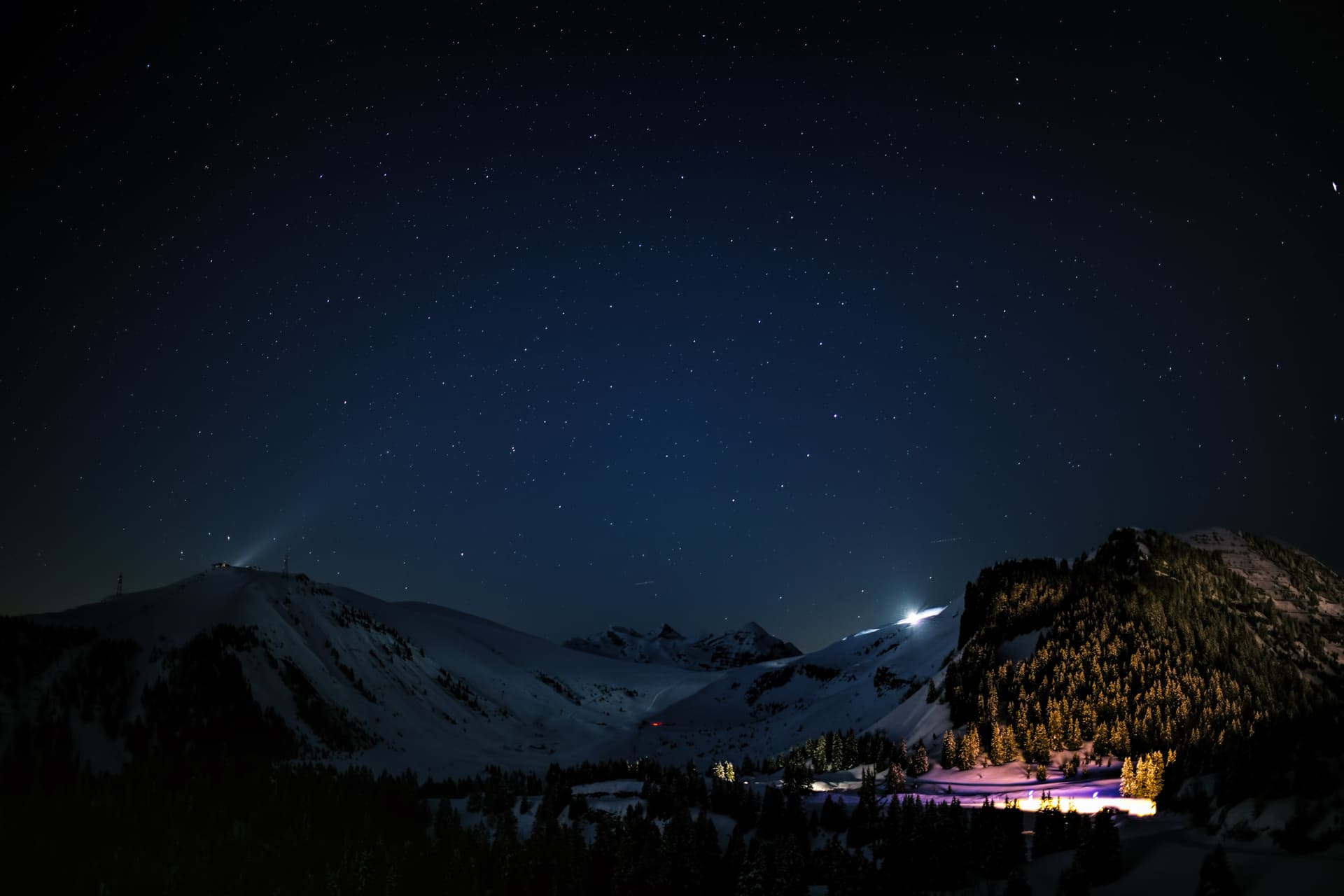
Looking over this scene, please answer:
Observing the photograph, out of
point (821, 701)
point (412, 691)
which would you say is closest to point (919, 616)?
point (821, 701)

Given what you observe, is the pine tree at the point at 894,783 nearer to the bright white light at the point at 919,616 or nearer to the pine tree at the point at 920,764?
the pine tree at the point at 920,764

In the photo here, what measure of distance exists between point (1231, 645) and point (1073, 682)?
54.6ft

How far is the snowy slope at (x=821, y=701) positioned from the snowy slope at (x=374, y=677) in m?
12.7

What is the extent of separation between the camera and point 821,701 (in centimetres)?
12375

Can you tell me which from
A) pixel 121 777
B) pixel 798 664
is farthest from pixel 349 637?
pixel 798 664

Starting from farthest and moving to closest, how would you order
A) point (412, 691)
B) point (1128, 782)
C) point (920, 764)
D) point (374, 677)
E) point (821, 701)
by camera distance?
1. point (412, 691)
2. point (374, 677)
3. point (821, 701)
4. point (920, 764)
5. point (1128, 782)

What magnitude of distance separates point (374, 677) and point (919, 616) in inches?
4179

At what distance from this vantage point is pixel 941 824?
119 feet

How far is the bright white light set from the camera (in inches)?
5885

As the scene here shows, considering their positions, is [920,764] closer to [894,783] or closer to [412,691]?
[894,783]

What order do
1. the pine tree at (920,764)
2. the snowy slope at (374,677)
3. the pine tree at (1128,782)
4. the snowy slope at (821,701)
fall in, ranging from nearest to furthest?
the pine tree at (1128,782) → the pine tree at (920,764) → the snowy slope at (374,677) → the snowy slope at (821,701)

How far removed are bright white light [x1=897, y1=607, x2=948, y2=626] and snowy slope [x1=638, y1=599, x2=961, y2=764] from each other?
142 cm

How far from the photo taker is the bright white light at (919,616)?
149488 millimetres

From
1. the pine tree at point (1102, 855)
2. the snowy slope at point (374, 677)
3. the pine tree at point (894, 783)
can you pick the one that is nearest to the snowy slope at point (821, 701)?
the snowy slope at point (374, 677)
